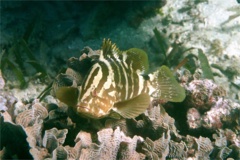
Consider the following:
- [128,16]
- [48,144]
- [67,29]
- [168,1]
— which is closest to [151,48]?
[128,16]

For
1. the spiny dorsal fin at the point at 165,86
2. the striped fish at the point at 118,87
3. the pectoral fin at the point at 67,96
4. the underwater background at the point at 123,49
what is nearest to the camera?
the striped fish at the point at 118,87

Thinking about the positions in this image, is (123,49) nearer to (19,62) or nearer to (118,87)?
(19,62)

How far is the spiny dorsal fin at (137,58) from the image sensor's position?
122 inches

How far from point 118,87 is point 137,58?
46 cm

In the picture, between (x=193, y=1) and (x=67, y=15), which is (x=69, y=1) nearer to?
(x=67, y=15)

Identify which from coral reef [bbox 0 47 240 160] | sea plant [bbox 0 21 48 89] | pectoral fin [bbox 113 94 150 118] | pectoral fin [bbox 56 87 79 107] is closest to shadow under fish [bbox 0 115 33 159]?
coral reef [bbox 0 47 240 160]

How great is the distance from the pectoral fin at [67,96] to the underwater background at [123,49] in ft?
0.98

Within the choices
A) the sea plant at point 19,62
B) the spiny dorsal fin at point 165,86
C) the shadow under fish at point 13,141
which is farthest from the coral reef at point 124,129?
the sea plant at point 19,62

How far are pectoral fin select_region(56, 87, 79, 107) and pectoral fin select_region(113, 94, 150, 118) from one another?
429mm

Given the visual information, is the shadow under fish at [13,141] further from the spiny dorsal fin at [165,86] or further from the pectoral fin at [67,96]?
→ the spiny dorsal fin at [165,86]

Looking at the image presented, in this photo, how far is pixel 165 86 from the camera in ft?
10.9

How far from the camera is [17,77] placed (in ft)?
16.0

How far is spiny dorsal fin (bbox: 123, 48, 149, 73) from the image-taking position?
311 cm

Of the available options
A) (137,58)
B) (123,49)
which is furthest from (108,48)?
(123,49)
